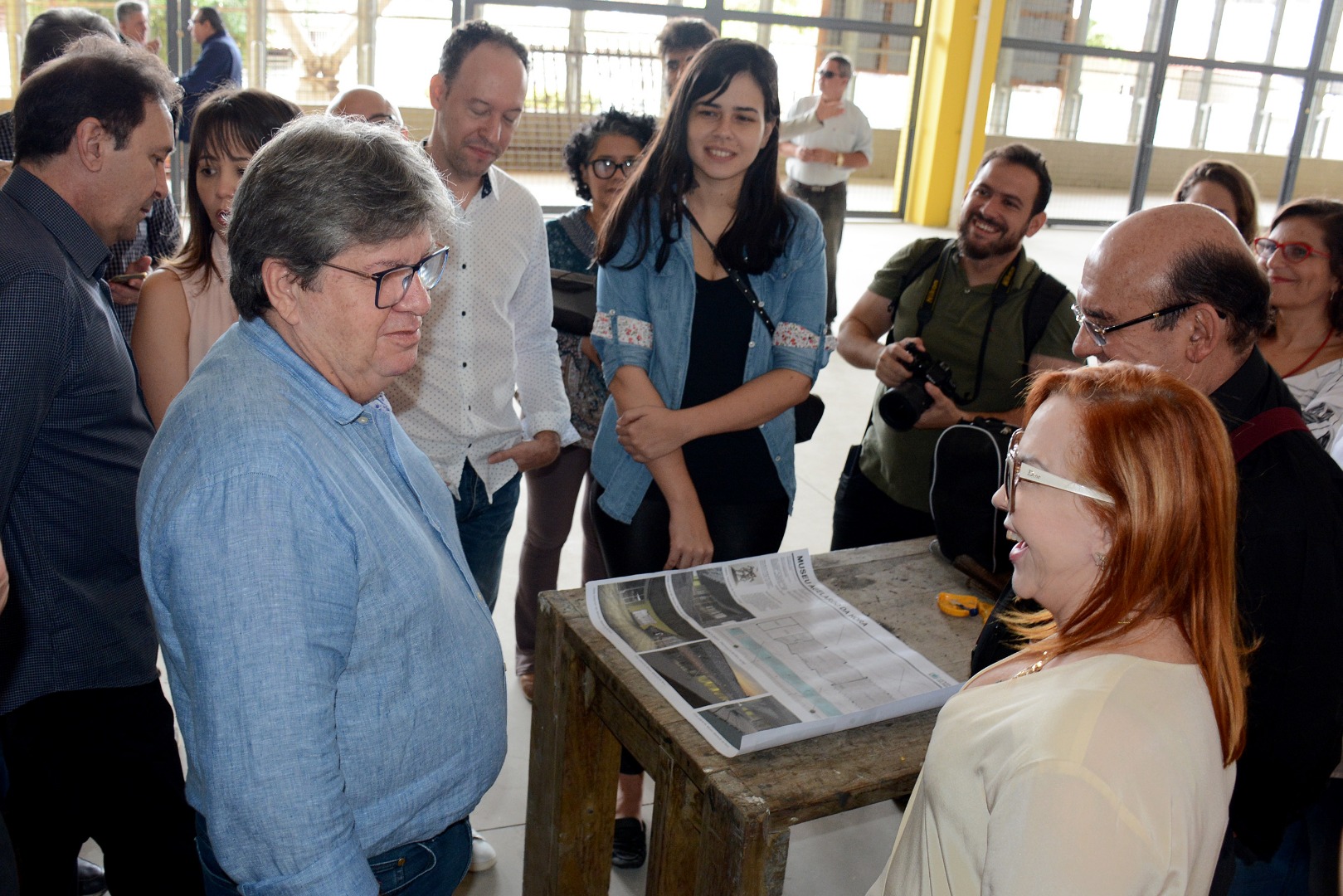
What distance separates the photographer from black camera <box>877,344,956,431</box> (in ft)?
7.19

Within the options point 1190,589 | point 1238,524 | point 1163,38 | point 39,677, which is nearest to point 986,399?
point 1238,524

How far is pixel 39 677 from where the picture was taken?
1.48 metres

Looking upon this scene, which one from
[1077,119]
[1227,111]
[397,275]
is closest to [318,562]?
[397,275]

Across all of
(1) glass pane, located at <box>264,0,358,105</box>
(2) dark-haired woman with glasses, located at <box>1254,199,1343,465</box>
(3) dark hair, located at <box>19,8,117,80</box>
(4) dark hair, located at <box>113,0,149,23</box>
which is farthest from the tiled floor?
(1) glass pane, located at <box>264,0,358,105</box>

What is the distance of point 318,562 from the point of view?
0.95m

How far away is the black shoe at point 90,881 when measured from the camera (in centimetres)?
195

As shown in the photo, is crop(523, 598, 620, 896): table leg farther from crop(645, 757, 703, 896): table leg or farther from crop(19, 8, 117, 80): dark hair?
crop(19, 8, 117, 80): dark hair

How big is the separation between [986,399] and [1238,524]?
1.11 m

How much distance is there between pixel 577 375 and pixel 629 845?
118 centimetres

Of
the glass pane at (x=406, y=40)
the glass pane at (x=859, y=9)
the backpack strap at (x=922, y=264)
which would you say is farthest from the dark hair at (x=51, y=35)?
the glass pane at (x=859, y=9)

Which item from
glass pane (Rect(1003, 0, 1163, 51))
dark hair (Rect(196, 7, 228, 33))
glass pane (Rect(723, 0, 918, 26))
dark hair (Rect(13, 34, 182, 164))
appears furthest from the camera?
glass pane (Rect(1003, 0, 1163, 51))

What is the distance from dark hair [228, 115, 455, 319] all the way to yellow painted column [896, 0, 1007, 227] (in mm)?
10586

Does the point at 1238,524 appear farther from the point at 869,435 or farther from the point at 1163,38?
the point at 1163,38

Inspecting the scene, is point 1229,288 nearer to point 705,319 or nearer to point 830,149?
point 705,319
